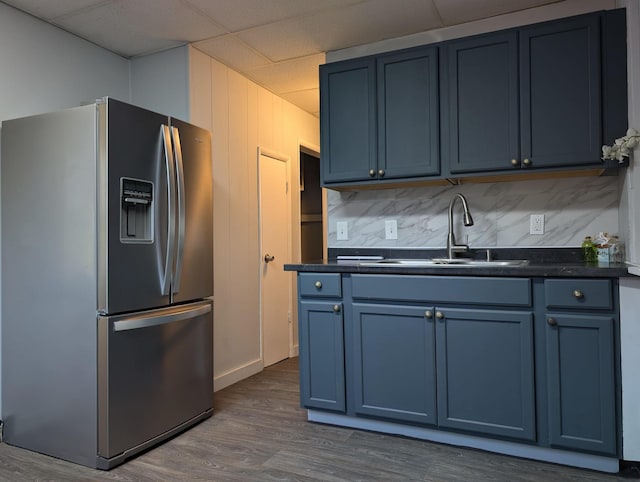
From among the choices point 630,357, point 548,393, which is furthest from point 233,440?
point 630,357

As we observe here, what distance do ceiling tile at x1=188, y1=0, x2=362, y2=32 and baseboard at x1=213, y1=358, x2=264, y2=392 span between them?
2370mm

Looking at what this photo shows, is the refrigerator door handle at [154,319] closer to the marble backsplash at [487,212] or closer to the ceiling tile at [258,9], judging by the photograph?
the marble backsplash at [487,212]

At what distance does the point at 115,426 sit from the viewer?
217cm

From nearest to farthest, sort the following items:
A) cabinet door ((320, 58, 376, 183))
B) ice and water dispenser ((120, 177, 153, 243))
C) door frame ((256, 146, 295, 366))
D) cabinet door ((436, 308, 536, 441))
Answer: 1. cabinet door ((436, 308, 536, 441))
2. ice and water dispenser ((120, 177, 153, 243))
3. cabinet door ((320, 58, 376, 183))
4. door frame ((256, 146, 295, 366))

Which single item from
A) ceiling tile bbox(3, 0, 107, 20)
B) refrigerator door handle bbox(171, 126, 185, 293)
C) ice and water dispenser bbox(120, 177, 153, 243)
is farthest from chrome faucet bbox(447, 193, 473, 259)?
ceiling tile bbox(3, 0, 107, 20)

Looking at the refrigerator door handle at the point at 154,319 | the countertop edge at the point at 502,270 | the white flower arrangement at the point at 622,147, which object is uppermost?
the white flower arrangement at the point at 622,147

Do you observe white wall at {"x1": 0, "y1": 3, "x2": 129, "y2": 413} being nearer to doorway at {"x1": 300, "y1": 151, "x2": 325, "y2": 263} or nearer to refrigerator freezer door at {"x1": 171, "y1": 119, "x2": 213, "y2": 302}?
refrigerator freezer door at {"x1": 171, "y1": 119, "x2": 213, "y2": 302}

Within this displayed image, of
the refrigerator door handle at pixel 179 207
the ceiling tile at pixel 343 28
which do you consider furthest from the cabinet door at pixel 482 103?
the refrigerator door handle at pixel 179 207

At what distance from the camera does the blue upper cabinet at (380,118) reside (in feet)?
8.80

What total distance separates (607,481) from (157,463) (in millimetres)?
2022

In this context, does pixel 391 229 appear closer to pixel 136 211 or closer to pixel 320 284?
pixel 320 284

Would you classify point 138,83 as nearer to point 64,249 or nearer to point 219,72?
point 219,72

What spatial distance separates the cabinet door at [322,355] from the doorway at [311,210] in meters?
2.75

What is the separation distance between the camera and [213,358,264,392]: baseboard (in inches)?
130
